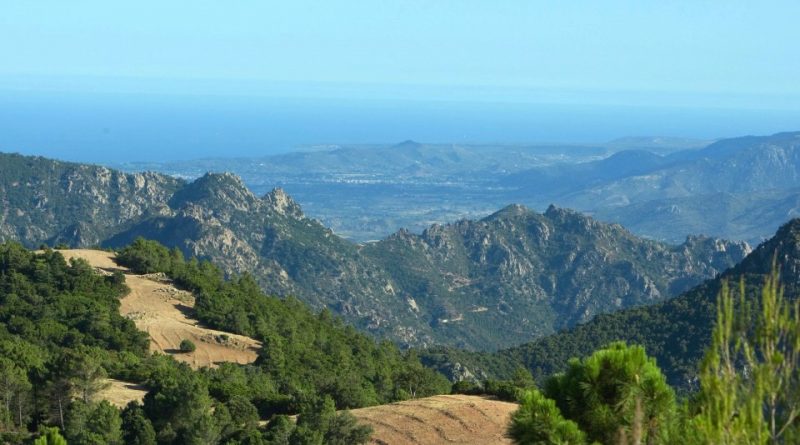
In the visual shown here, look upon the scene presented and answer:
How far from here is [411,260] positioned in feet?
600

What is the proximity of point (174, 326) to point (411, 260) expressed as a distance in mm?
117258

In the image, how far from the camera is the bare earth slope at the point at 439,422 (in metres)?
35.6

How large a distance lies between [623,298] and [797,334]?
17137 centimetres

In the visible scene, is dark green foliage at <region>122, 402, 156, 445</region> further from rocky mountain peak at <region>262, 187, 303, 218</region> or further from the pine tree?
rocky mountain peak at <region>262, 187, 303, 218</region>

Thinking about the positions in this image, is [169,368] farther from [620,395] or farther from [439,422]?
[620,395]

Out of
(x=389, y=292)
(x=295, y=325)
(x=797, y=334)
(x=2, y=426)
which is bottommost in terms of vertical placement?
(x=389, y=292)

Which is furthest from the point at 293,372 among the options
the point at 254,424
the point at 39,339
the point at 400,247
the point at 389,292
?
the point at 400,247

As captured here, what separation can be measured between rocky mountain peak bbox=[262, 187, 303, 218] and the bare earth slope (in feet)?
454

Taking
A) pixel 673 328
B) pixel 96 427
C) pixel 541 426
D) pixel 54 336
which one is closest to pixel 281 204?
pixel 673 328

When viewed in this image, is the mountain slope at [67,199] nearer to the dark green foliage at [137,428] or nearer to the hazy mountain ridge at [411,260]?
the hazy mountain ridge at [411,260]

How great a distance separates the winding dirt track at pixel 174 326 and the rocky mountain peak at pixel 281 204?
331 ft

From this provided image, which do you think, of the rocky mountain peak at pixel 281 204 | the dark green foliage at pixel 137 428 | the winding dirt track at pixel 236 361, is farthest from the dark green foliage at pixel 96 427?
the rocky mountain peak at pixel 281 204

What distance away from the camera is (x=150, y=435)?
36.1m

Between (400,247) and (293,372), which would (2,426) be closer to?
(293,372)
